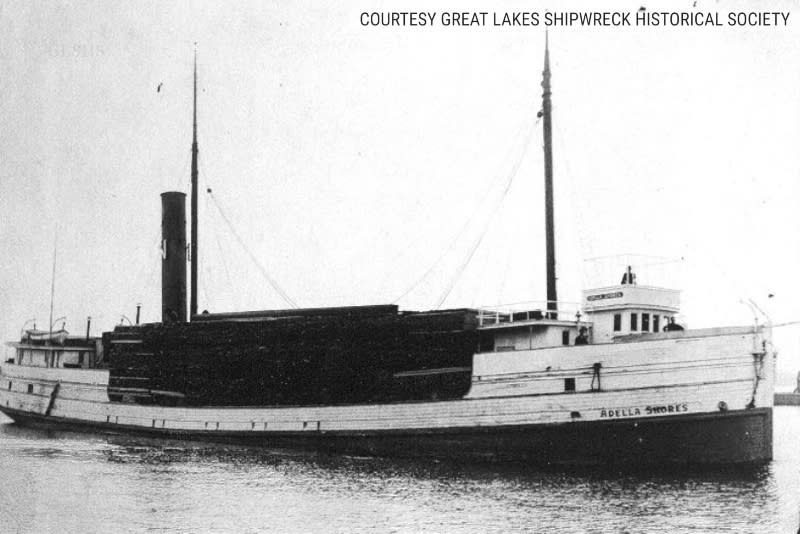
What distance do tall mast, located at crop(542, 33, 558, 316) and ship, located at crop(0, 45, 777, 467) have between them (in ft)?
0.16

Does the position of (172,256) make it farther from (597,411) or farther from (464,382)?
(597,411)

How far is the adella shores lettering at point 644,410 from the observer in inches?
950

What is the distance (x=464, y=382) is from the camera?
27.1m

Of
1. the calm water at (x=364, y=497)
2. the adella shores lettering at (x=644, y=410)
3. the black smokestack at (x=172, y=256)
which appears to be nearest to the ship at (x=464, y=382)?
the adella shores lettering at (x=644, y=410)

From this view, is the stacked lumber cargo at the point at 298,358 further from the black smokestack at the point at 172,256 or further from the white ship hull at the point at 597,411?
the black smokestack at the point at 172,256

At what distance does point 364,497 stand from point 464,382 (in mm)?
7404

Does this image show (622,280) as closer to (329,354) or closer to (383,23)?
(329,354)

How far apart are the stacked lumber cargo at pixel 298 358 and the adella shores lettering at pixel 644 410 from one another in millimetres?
4541

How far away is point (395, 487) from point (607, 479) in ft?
18.7

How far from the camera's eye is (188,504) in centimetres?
1964

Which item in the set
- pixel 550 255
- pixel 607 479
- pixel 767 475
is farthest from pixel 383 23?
pixel 767 475

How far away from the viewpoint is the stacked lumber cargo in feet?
91.7

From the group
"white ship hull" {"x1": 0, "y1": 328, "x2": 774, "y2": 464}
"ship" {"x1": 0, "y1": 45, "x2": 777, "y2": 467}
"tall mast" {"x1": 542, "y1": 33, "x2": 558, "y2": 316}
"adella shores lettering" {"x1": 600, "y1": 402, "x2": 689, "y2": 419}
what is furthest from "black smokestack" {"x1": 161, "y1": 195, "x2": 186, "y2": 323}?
"adella shores lettering" {"x1": 600, "y1": 402, "x2": 689, "y2": 419}

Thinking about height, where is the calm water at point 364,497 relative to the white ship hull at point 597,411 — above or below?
below
